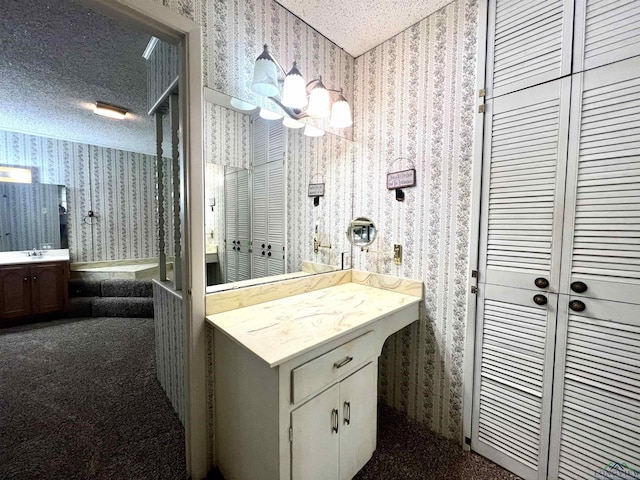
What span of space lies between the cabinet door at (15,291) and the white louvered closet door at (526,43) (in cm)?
514

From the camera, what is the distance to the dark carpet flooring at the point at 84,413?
1.38m

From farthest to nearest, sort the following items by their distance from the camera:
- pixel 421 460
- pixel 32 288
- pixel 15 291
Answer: pixel 32 288, pixel 15 291, pixel 421 460

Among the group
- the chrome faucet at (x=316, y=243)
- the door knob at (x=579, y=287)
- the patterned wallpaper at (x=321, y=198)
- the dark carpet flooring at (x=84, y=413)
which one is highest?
the patterned wallpaper at (x=321, y=198)

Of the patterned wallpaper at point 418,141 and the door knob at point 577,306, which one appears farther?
the patterned wallpaper at point 418,141

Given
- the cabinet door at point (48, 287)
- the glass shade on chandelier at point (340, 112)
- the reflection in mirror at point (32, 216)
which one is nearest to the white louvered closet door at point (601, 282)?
the glass shade on chandelier at point (340, 112)

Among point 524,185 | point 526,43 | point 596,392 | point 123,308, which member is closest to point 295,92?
point 526,43

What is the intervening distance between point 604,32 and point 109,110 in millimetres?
3820

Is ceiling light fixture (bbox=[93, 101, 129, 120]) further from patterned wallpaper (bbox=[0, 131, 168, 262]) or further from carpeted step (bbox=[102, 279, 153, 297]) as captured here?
carpeted step (bbox=[102, 279, 153, 297])

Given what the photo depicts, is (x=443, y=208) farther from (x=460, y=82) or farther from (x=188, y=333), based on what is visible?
(x=188, y=333)

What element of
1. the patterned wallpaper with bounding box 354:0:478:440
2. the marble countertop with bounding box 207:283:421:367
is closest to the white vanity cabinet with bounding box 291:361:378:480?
the marble countertop with bounding box 207:283:421:367

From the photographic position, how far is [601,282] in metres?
1.10

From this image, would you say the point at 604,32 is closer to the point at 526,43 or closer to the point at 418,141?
the point at 526,43

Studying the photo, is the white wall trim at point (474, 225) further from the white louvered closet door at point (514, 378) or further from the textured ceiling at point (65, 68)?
the textured ceiling at point (65, 68)

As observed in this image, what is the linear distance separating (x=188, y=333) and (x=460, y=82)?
6.44 ft
